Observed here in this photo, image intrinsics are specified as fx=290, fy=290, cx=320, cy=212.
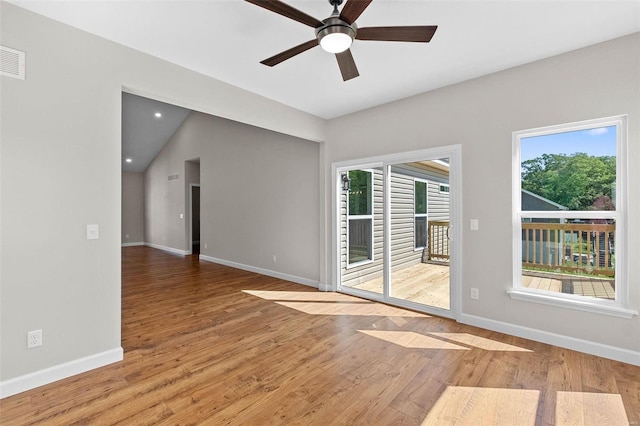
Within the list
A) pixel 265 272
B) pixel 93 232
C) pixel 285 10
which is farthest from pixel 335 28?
pixel 265 272

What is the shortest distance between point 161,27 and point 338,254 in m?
3.60

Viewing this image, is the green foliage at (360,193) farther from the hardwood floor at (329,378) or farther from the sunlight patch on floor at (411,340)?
the sunlight patch on floor at (411,340)

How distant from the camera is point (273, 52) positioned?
9.06 feet

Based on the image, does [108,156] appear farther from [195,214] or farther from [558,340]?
[195,214]

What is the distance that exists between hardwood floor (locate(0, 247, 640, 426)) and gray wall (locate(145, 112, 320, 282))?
1894 millimetres

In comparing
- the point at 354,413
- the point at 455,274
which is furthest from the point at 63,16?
the point at 455,274

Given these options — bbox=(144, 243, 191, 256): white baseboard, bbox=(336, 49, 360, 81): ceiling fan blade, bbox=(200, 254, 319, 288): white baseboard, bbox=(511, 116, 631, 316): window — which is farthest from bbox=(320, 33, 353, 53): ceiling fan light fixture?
bbox=(144, 243, 191, 256): white baseboard

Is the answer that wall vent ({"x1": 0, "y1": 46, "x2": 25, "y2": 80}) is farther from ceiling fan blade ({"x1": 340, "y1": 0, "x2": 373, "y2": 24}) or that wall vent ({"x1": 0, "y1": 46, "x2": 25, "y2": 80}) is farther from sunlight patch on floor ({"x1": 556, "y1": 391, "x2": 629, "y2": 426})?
sunlight patch on floor ({"x1": 556, "y1": 391, "x2": 629, "y2": 426})

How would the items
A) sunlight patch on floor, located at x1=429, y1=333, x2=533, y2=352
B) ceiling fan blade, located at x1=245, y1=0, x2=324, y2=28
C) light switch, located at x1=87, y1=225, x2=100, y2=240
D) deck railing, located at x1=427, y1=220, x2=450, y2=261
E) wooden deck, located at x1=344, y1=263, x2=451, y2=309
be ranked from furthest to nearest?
1. deck railing, located at x1=427, y1=220, x2=450, y2=261
2. wooden deck, located at x1=344, y1=263, x2=451, y2=309
3. sunlight patch on floor, located at x1=429, y1=333, x2=533, y2=352
4. light switch, located at x1=87, y1=225, x2=100, y2=240
5. ceiling fan blade, located at x1=245, y1=0, x2=324, y2=28

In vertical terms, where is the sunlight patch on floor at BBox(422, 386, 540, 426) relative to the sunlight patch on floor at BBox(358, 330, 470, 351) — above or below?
below

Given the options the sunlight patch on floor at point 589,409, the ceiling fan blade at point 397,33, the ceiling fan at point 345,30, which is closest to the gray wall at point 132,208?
the ceiling fan at point 345,30

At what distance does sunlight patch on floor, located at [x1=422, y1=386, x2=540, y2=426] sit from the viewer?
6.03 feet

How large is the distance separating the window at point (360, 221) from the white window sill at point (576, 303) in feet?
7.47

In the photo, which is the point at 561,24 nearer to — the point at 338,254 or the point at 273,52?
the point at 273,52
